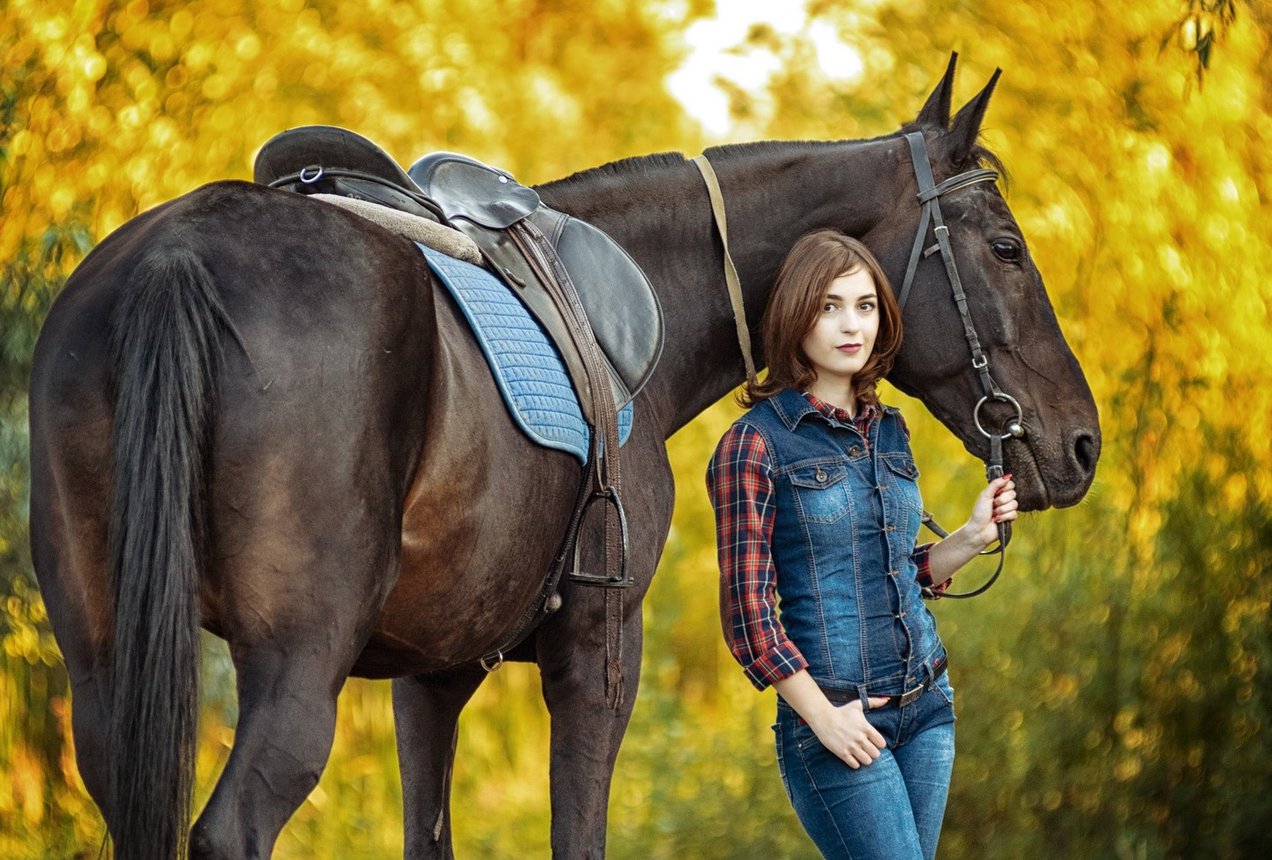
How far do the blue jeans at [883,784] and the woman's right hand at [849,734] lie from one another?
30mm

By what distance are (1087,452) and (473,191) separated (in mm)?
1446

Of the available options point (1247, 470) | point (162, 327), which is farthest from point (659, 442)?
point (1247, 470)

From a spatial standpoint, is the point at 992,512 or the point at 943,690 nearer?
the point at 943,690

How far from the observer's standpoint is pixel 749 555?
2.46 metres

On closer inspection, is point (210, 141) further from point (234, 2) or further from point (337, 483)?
point (337, 483)

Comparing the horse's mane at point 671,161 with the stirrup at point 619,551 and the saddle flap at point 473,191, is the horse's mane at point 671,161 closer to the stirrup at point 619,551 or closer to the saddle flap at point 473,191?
the saddle flap at point 473,191

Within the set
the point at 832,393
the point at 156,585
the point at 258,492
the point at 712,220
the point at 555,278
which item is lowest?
the point at 156,585

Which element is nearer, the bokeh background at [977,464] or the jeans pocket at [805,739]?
the jeans pocket at [805,739]

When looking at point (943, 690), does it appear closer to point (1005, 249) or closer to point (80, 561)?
point (1005, 249)

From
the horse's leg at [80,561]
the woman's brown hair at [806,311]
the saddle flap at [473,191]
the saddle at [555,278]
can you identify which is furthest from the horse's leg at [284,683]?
the woman's brown hair at [806,311]

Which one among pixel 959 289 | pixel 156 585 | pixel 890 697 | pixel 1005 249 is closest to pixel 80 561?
pixel 156 585

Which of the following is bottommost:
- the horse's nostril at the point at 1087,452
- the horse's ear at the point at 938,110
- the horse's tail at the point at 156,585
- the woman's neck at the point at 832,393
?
the horse's tail at the point at 156,585

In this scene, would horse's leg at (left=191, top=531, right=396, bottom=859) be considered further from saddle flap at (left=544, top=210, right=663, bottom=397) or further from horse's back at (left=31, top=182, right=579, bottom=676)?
saddle flap at (left=544, top=210, right=663, bottom=397)

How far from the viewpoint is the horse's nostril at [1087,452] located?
297 cm
